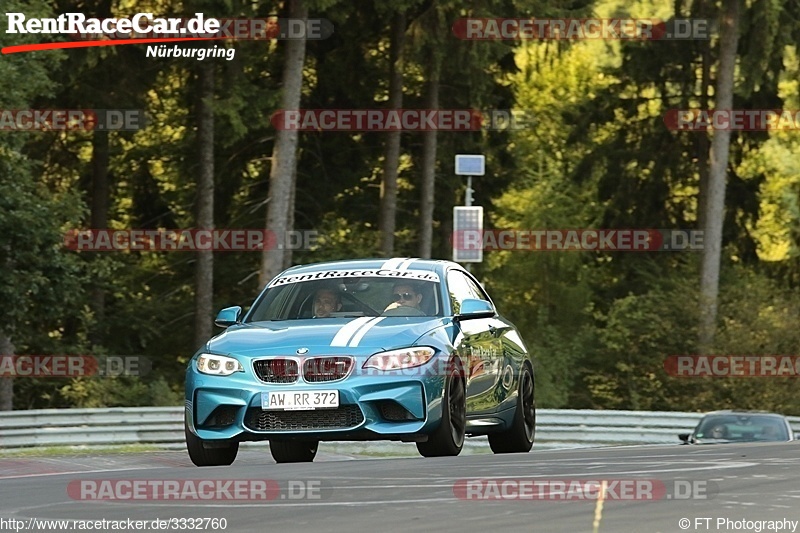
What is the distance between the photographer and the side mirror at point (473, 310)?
14242mm

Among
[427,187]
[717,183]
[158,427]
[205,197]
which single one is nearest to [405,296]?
[158,427]

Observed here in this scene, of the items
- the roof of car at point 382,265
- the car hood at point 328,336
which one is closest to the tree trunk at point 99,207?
the roof of car at point 382,265

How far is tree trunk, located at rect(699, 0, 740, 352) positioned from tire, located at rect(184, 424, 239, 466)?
103ft

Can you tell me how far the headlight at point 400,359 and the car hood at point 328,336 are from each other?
0.05 meters

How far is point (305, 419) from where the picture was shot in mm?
13195

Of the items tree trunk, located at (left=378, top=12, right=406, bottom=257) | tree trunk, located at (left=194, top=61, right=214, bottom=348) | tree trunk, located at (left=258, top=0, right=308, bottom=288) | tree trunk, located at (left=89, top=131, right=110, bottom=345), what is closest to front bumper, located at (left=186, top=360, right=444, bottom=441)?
tree trunk, located at (left=258, top=0, right=308, bottom=288)

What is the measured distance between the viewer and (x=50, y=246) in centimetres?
3203

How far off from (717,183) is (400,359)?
31.8 meters

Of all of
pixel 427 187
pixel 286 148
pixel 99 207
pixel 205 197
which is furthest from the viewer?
A: pixel 99 207

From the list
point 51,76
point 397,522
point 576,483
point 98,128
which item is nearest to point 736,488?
point 576,483

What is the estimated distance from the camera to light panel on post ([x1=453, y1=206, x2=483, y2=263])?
29.4 metres

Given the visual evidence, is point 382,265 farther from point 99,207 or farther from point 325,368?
point 99,207

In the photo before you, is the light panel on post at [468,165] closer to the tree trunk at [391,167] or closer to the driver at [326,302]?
the driver at [326,302]

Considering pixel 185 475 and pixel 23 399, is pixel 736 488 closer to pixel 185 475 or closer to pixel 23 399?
pixel 185 475
